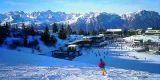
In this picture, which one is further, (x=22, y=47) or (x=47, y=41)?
(x=47, y=41)

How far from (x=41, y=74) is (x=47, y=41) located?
6464 cm

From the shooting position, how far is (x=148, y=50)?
3858 inches

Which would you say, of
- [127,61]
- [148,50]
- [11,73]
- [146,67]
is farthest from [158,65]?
[11,73]

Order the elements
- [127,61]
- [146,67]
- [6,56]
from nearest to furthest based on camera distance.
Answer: [6,56] → [146,67] → [127,61]

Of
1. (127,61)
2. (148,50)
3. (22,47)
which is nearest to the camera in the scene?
(127,61)

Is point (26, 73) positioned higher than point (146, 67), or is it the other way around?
point (26, 73)

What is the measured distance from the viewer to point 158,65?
64.2 meters

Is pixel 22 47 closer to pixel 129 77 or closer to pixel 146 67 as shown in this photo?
pixel 146 67

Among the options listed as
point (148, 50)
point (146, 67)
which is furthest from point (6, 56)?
point (148, 50)

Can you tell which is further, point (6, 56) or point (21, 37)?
point (21, 37)

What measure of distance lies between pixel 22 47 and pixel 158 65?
35.1 meters

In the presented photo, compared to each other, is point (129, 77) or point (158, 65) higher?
point (129, 77)

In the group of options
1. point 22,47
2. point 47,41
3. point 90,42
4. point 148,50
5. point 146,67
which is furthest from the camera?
point 90,42

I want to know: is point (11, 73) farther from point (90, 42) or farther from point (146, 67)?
point (90, 42)
